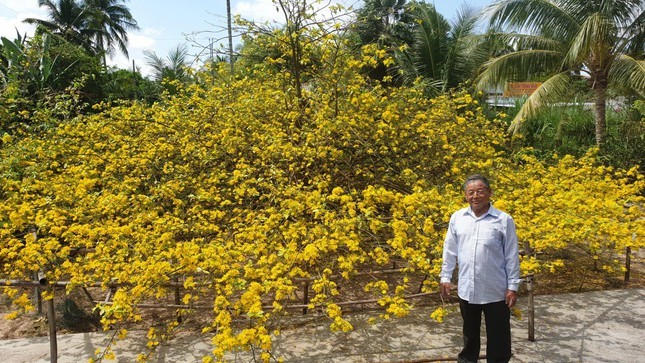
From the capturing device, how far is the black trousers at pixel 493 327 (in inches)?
94.5

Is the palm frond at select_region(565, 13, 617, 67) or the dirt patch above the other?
the palm frond at select_region(565, 13, 617, 67)

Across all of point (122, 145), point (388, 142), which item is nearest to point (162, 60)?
point (122, 145)

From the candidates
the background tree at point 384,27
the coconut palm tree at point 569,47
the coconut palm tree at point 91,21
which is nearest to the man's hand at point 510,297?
the background tree at point 384,27

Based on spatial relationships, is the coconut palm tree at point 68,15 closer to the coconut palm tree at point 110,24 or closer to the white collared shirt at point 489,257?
the coconut palm tree at point 110,24

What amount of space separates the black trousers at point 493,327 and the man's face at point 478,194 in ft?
1.76

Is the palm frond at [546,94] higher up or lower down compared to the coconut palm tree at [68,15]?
lower down

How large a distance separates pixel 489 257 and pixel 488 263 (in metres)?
0.03

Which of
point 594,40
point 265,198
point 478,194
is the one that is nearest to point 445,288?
point 478,194

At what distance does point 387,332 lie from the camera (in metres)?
3.29

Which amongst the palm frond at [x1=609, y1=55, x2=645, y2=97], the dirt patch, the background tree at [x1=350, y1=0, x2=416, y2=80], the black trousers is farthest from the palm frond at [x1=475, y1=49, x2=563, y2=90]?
the black trousers

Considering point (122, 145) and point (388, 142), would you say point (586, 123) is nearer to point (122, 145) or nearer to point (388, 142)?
point (388, 142)

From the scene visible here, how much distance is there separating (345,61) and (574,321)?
309 centimetres

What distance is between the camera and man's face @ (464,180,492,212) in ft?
7.63

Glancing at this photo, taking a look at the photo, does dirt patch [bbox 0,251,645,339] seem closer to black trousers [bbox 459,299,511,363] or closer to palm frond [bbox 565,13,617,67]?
black trousers [bbox 459,299,511,363]
